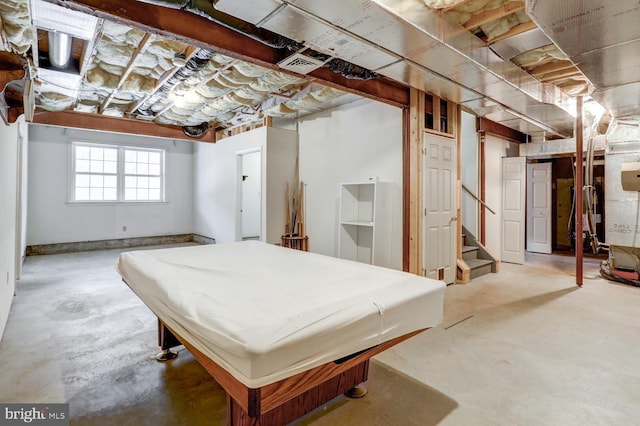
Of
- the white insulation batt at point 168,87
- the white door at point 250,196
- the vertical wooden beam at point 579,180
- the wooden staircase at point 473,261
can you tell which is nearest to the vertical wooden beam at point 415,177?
the wooden staircase at point 473,261

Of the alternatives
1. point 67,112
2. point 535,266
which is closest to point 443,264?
point 535,266

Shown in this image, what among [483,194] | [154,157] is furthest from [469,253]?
[154,157]

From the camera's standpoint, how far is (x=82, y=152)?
279 inches

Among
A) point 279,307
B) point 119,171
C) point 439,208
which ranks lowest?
point 279,307

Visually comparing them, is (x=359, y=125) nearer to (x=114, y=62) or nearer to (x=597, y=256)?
(x=114, y=62)

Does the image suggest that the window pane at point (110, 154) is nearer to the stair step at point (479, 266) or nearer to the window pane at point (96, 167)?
the window pane at point (96, 167)

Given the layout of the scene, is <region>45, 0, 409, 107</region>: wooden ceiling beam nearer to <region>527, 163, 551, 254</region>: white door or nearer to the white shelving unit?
the white shelving unit

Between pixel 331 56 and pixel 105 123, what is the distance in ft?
17.0

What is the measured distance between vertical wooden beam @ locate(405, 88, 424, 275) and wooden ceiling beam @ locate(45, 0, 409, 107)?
1197mm

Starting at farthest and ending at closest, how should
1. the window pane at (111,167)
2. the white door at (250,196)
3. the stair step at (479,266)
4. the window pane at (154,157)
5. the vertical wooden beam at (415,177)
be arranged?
the window pane at (154,157) → the white door at (250,196) → the window pane at (111,167) → the stair step at (479,266) → the vertical wooden beam at (415,177)

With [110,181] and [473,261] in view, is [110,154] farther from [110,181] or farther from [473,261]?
[473,261]

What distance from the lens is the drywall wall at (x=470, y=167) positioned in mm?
5723

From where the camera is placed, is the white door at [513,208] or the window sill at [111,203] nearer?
the white door at [513,208]

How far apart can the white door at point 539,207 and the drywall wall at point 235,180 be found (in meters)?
5.33
